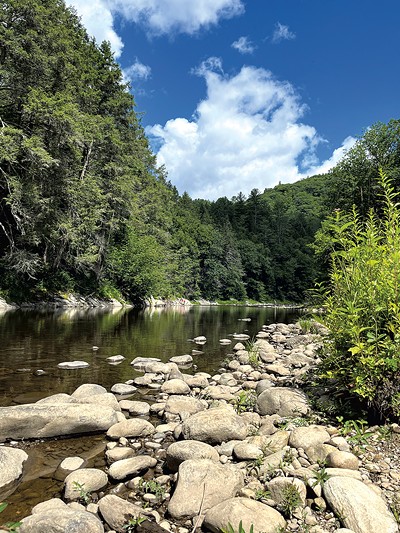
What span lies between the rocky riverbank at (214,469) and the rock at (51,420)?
0.02 metres

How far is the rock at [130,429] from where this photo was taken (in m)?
5.86

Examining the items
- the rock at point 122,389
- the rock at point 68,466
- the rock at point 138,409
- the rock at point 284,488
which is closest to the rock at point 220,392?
the rock at point 138,409

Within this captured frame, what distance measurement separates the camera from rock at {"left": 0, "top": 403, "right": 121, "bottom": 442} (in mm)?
5547

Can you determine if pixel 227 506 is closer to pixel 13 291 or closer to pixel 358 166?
pixel 13 291

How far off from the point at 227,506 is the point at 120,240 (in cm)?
4463

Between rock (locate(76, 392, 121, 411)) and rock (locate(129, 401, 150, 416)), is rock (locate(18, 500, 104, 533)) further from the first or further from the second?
rock (locate(129, 401, 150, 416))

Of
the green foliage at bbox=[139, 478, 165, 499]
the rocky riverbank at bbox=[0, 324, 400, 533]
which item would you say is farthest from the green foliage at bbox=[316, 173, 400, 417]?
the green foliage at bbox=[139, 478, 165, 499]

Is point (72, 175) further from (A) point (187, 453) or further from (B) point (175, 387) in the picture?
(A) point (187, 453)

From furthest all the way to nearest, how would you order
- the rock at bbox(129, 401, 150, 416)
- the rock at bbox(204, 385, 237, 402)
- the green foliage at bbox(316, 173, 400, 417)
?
the rock at bbox(204, 385, 237, 402) → the rock at bbox(129, 401, 150, 416) → the green foliage at bbox(316, 173, 400, 417)

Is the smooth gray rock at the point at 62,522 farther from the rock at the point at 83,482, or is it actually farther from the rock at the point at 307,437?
the rock at the point at 307,437

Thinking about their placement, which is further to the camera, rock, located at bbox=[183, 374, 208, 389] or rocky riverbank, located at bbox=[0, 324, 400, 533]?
rock, located at bbox=[183, 374, 208, 389]

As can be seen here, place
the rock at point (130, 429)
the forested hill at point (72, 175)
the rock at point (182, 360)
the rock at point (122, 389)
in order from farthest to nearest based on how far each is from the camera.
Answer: the forested hill at point (72, 175)
the rock at point (182, 360)
the rock at point (122, 389)
the rock at point (130, 429)

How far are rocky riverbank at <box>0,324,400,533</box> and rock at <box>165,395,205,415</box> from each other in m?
0.02

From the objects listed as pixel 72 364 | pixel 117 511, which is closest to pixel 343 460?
pixel 117 511
